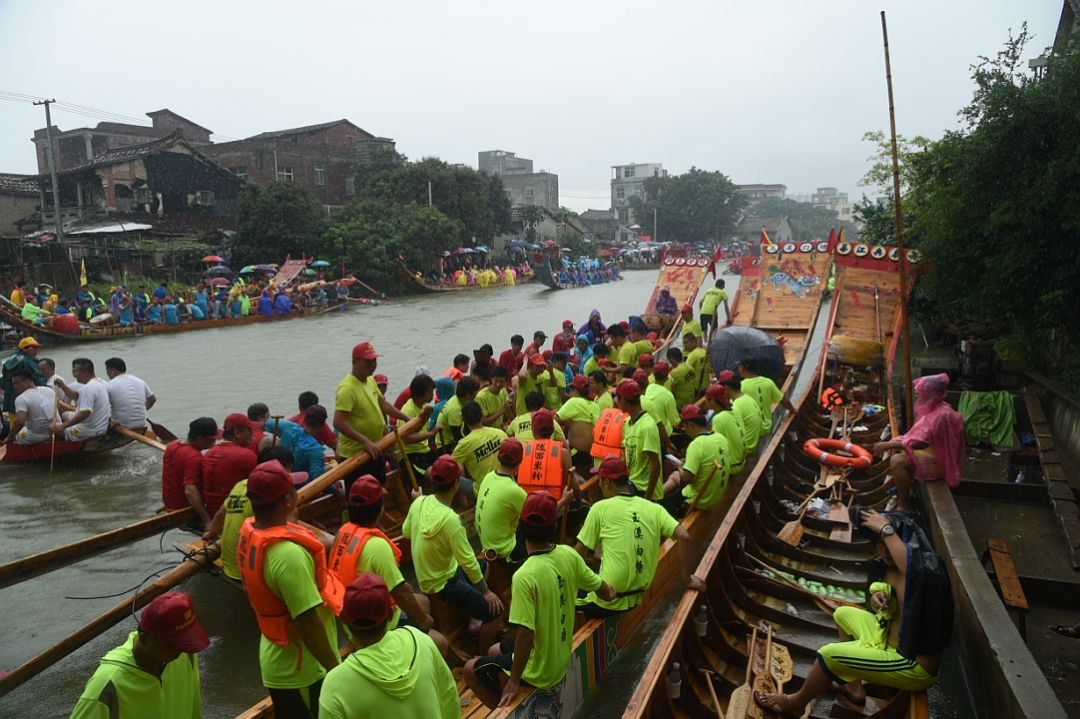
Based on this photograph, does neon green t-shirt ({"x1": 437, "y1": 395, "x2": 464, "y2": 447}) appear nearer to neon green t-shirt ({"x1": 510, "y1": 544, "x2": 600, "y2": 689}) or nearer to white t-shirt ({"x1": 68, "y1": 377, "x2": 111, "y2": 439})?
neon green t-shirt ({"x1": 510, "y1": 544, "x2": 600, "y2": 689})

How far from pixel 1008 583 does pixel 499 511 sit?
3.48m

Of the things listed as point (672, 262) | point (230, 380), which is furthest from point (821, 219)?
point (230, 380)

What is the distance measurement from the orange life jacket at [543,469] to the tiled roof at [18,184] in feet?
110

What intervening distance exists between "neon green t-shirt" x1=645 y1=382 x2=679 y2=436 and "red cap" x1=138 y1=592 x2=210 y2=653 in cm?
487

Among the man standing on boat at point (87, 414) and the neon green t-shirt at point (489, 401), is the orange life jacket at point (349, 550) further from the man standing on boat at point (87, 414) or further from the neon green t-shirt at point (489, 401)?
the man standing on boat at point (87, 414)

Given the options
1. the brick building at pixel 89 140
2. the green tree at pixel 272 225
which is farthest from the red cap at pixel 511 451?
the brick building at pixel 89 140

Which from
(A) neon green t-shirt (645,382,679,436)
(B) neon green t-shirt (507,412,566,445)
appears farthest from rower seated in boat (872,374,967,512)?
(B) neon green t-shirt (507,412,566,445)

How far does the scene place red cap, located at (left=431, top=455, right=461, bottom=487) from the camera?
3.90 metres

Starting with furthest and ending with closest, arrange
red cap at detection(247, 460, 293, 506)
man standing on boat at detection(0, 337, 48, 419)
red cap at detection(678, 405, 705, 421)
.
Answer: man standing on boat at detection(0, 337, 48, 419), red cap at detection(678, 405, 705, 421), red cap at detection(247, 460, 293, 506)

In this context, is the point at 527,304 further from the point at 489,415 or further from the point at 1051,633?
the point at 1051,633

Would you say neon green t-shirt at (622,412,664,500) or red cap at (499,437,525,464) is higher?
red cap at (499,437,525,464)

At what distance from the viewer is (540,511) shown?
3.13 metres

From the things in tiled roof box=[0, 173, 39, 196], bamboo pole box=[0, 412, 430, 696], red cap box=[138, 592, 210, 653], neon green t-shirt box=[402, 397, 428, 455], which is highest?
tiled roof box=[0, 173, 39, 196]

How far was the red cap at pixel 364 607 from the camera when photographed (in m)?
2.21
